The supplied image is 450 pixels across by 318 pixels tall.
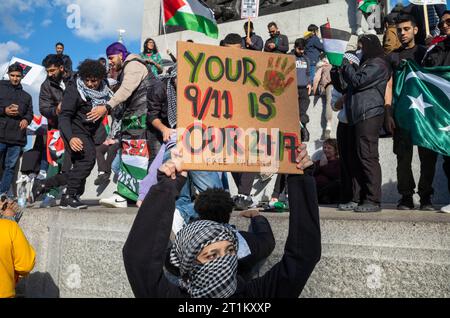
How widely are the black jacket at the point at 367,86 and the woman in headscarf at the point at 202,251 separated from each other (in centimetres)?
176

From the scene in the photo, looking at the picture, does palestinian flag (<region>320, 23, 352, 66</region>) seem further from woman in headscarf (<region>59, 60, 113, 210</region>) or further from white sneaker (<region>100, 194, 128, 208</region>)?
white sneaker (<region>100, 194, 128, 208</region>)

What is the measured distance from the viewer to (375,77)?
14.0ft

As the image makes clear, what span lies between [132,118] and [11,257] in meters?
2.21

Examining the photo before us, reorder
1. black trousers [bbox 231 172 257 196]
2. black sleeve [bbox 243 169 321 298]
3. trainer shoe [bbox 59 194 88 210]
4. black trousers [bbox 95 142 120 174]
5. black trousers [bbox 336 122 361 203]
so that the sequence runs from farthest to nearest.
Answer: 1. black trousers [bbox 95 142 120 174]
2. black trousers [bbox 231 172 257 196]
3. trainer shoe [bbox 59 194 88 210]
4. black trousers [bbox 336 122 361 203]
5. black sleeve [bbox 243 169 321 298]

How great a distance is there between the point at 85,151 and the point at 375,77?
3103 mm

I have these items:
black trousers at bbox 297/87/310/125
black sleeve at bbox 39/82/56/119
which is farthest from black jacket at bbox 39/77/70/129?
black trousers at bbox 297/87/310/125

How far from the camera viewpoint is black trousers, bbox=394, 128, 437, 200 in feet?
14.8

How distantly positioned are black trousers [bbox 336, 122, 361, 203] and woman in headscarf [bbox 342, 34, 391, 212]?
0.82 feet

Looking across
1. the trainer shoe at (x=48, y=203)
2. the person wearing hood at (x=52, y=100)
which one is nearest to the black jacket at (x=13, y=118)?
the person wearing hood at (x=52, y=100)

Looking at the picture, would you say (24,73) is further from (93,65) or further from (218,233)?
(218,233)

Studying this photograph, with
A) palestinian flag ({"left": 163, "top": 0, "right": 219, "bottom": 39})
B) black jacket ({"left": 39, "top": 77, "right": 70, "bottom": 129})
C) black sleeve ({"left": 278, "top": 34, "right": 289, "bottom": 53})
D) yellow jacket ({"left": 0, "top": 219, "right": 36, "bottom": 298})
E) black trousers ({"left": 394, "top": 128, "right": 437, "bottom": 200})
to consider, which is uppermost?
black sleeve ({"left": 278, "top": 34, "right": 289, "bottom": 53})

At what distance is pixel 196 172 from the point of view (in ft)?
14.3

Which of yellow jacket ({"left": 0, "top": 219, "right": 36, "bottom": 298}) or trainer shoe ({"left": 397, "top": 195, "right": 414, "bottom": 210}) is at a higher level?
trainer shoe ({"left": 397, "top": 195, "right": 414, "bottom": 210})
